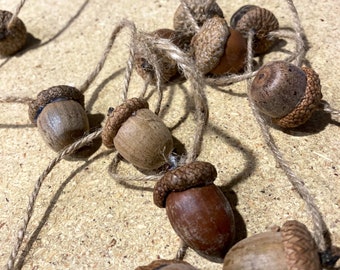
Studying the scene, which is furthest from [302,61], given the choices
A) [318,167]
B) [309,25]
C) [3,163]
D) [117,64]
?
[3,163]

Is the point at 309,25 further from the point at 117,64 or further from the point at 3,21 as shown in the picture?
the point at 3,21

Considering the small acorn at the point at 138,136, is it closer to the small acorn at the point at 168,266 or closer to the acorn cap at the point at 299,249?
the small acorn at the point at 168,266

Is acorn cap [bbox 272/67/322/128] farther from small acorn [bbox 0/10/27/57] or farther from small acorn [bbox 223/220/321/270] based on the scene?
small acorn [bbox 0/10/27/57]

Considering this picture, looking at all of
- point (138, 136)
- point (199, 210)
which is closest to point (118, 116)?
point (138, 136)

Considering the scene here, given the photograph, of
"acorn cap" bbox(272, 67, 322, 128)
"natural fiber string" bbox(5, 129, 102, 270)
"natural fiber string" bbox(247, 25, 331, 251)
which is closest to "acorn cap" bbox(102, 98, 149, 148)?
"natural fiber string" bbox(5, 129, 102, 270)

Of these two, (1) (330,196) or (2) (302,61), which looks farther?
(2) (302,61)

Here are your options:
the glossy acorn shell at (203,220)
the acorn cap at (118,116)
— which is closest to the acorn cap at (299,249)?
the glossy acorn shell at (203,220)

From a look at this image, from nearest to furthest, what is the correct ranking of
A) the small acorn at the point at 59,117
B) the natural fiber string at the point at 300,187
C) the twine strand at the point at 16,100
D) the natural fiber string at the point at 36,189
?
the natural fiber string at the point at 300,187 < the natural fiber string at the point at 36,189 < the small acorn at the point at 59,117 < the twine strand at the point at 16,100
